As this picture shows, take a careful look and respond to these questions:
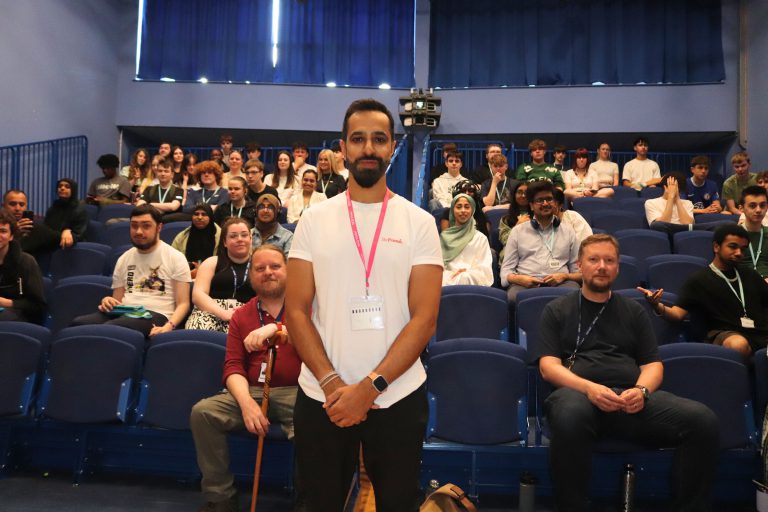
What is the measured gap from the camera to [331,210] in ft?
5.88

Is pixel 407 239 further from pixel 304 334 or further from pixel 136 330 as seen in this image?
pixel 136 330

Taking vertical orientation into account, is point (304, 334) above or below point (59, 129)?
below

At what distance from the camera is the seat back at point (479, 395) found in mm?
3188

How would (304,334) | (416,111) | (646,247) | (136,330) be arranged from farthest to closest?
(416,111)
(646,247)
(136,330)
(304,334)

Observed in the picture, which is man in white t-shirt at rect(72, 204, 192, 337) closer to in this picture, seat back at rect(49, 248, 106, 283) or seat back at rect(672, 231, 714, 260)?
seat back at rect(49, 248, 106, 283)

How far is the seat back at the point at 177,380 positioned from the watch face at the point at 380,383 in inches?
75.5

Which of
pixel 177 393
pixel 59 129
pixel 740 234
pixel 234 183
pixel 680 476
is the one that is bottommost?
pixel 680 476

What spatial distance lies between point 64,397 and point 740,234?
11.8 feet

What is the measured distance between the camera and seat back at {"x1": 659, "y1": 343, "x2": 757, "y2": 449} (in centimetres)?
318

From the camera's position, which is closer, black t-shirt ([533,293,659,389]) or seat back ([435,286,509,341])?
black t-shirt ([533,293,659,389])

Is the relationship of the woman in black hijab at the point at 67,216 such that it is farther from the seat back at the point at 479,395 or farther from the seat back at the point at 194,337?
the seat back at the point at 479,395

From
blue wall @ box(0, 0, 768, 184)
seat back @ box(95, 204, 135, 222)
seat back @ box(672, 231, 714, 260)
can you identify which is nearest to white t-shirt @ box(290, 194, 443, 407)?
seat back @ box(672, 231, 714, 260)

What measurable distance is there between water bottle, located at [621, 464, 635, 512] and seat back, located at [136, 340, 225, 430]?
1840mm

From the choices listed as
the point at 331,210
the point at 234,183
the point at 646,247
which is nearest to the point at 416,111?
the point at 234,183
